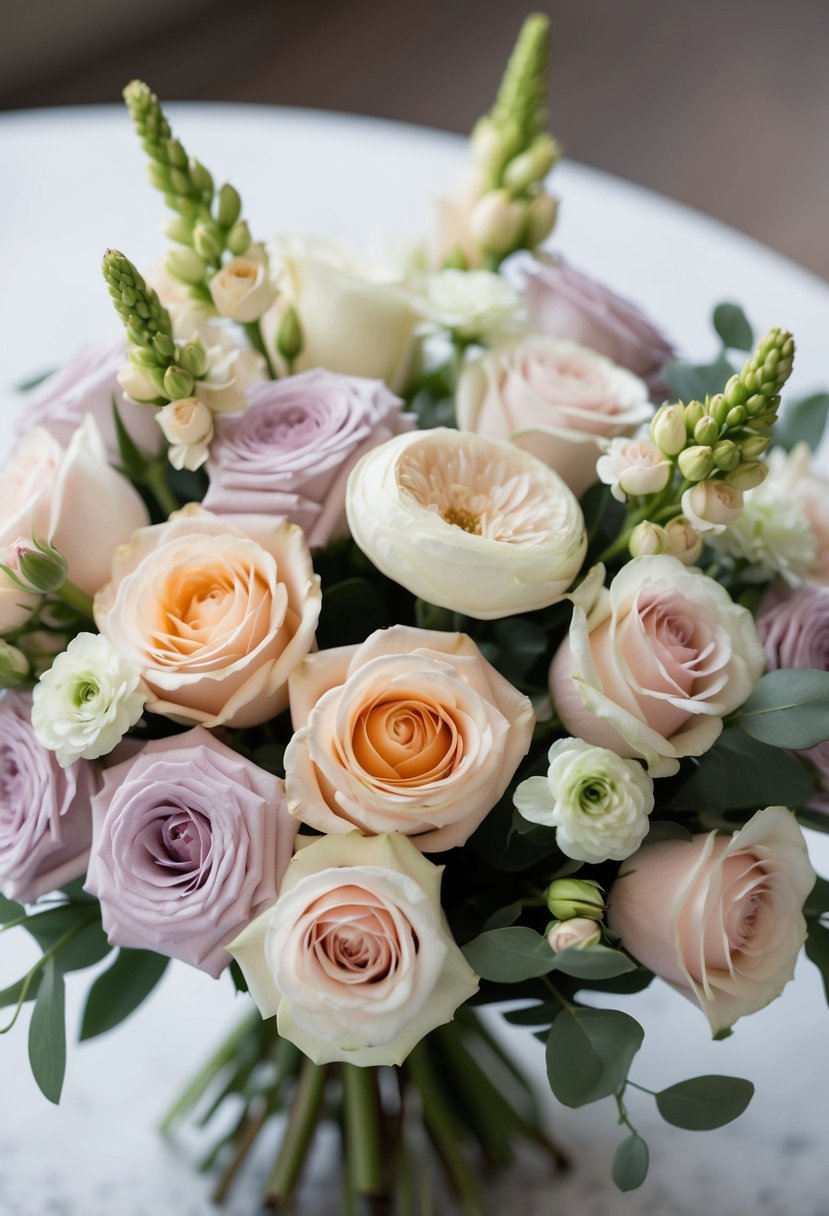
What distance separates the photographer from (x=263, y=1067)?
88cm

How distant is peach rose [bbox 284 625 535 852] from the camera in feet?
1.60

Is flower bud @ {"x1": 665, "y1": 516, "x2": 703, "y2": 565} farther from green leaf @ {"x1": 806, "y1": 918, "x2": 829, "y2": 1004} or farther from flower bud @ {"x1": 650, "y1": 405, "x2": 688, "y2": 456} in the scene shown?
green leaf @ {"x1": 806, "y1": 918, "x2": 829, "y2": 1004}

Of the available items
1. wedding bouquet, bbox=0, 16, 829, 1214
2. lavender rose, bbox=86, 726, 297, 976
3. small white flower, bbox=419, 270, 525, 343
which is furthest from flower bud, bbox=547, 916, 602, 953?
small white flower, bbox=419, 270, 525, 343

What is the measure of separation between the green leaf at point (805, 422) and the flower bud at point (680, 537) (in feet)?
0.85

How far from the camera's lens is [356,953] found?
1.64 feet

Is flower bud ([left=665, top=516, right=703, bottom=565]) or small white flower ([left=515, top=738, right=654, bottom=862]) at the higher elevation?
flower bud ([left=665, top=516, right=703, bottom=565])

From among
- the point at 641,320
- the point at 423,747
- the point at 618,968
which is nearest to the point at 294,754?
the point at 423,747

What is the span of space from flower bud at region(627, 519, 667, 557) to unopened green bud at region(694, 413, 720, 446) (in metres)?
0.05

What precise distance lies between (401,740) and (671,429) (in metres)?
0.19

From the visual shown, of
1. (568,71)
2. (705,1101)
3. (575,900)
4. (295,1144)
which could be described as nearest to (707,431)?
(575,900)

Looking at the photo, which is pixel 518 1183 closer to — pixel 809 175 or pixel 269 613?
pixel 269 613

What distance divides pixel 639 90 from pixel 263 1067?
2421 millimetres

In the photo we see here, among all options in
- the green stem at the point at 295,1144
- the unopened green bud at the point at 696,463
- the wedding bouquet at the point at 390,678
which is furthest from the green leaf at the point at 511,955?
the green stem at the point at 295,1144

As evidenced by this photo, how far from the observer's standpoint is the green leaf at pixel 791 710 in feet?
1.78
